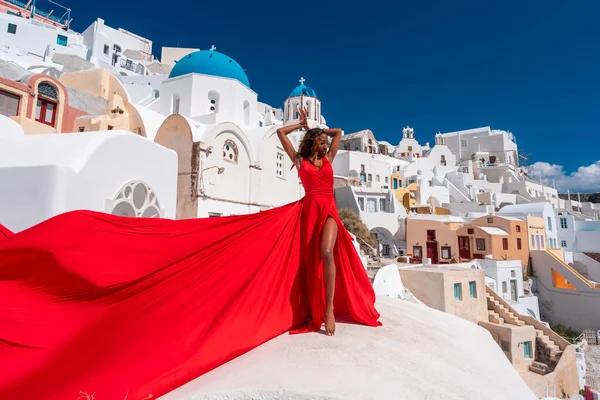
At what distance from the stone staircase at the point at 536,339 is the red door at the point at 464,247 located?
6.06 m

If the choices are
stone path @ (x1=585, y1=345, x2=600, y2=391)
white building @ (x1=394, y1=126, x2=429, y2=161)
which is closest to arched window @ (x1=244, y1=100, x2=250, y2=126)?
stone path @ (x1=585, y1=345, x2=600, y2=391)

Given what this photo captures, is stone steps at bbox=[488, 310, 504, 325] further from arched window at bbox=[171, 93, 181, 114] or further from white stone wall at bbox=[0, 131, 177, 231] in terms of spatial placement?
arched window at bbox=[171, 93, 181, 114]

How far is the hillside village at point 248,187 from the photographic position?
4.30m

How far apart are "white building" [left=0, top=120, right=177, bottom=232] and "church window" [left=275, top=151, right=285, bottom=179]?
13160mm

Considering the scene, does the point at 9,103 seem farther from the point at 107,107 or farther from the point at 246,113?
the point at 246,113

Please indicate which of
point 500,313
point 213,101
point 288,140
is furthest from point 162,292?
point 500,313

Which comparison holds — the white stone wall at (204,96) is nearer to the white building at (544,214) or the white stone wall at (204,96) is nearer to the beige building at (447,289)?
the beige building at (447,289)

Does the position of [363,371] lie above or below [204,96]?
below

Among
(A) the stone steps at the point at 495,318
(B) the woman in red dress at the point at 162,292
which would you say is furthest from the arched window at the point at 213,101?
(A) the stone steps at the point at 495,318

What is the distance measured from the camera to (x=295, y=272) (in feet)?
8.15

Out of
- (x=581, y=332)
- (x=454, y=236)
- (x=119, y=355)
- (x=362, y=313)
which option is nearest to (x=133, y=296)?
(x=119, y=355)

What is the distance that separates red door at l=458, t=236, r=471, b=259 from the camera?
24.4 metres

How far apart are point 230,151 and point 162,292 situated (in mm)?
13704

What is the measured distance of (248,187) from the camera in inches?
625
